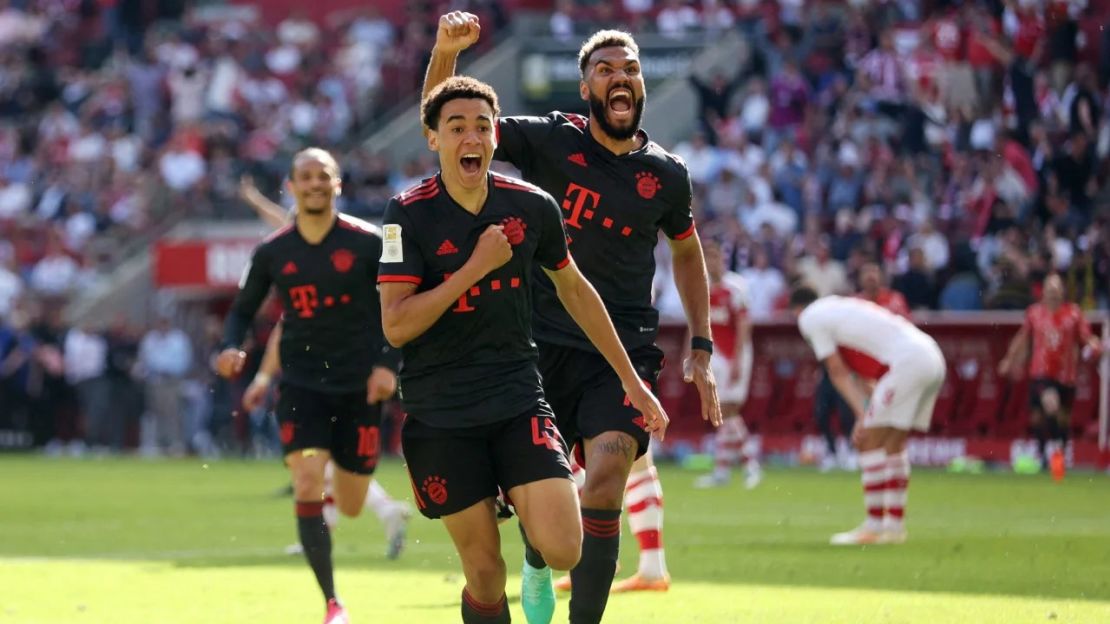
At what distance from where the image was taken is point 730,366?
21.5 meters

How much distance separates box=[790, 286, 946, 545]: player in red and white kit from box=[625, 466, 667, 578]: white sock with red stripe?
10.7 feet

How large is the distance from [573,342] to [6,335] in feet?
79.8

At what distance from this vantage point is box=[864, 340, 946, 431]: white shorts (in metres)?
15.0

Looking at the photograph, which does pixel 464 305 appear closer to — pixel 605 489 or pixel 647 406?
pixel 647 406

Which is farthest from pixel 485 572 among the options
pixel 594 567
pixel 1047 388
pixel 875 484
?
pixel 1047 388

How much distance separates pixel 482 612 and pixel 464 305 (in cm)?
121

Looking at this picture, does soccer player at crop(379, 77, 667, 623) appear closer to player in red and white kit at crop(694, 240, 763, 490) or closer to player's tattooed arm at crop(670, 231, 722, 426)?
player's tattooed arm at crop(670, 231, 722, 426)

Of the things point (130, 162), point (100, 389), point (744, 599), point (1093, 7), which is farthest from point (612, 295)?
point (130, 162)

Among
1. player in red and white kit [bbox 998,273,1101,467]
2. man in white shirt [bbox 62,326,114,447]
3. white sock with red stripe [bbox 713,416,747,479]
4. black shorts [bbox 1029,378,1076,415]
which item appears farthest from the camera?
man in white shirt [bbox 62,326,114,447]

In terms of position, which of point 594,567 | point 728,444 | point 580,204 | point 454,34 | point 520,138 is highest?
point 454,34

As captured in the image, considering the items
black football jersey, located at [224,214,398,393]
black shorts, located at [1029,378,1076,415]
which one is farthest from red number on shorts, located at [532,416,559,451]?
black shorts, located at [1029,378,1076,415]

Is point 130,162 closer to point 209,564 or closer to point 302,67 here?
point 302,67

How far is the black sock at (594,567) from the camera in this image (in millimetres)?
8461

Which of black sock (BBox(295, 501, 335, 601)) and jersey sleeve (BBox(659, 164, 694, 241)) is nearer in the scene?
jersey sleeve (BBox(659, 164, 694, 241))
